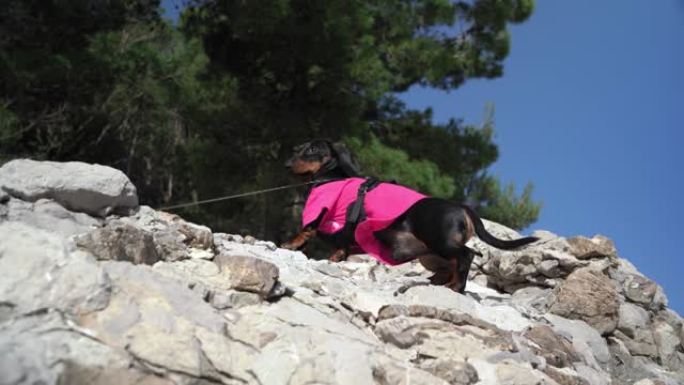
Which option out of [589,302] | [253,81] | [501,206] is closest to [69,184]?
[589,302]

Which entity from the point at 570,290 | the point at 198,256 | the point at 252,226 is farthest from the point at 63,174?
the point at 252,226

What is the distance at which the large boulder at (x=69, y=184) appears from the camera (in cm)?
359

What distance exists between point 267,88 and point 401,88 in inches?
94.0

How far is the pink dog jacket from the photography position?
15.3ft

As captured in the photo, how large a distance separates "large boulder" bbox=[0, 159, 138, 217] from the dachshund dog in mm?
1461

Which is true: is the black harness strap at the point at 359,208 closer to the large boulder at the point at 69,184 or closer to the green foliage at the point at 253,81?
the large boulder at the point at 69,184

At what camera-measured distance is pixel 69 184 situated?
3625mm

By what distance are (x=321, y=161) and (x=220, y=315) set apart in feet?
9.07

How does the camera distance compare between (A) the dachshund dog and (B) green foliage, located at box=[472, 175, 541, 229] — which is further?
(B) green foliage, located at box=[472, 175, 541, 229]

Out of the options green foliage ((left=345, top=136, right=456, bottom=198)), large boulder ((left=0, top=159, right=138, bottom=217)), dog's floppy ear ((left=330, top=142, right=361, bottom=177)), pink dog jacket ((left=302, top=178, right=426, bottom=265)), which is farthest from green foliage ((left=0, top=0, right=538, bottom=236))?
large boulder ((left=0, top=159, right=138, bottom=217))

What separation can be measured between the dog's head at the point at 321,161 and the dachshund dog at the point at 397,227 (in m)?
0.20

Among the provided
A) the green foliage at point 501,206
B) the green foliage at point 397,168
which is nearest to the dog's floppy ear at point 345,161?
the green foliage at point 397,168

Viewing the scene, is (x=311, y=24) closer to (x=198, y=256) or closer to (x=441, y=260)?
(x=441, y=260)

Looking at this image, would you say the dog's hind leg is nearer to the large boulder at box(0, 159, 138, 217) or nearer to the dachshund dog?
the dachshund dog
